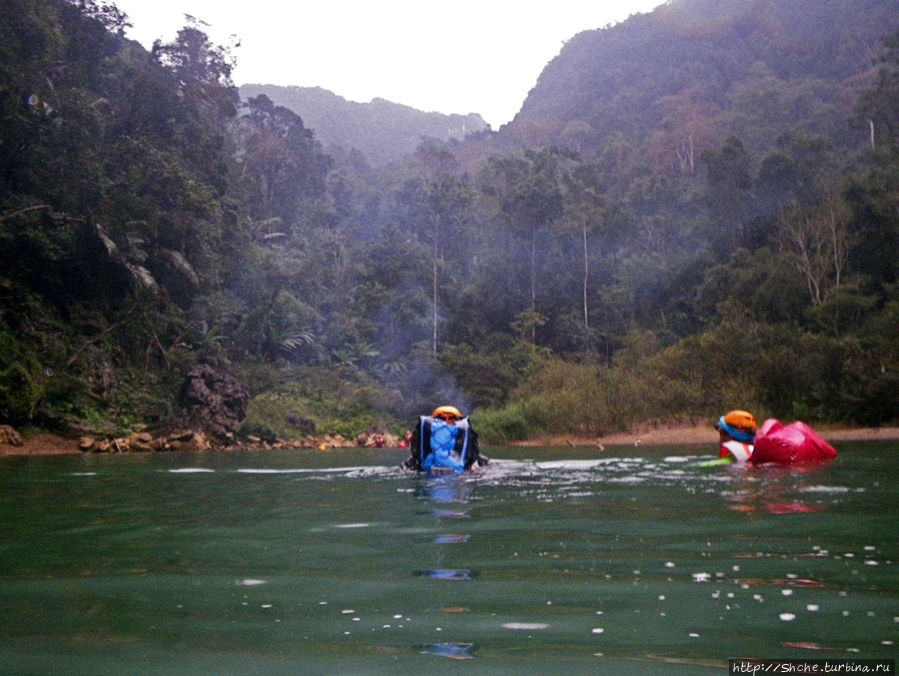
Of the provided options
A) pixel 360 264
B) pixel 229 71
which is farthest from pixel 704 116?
pixel 229 71

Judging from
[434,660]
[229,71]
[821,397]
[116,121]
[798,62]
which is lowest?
[821,397]

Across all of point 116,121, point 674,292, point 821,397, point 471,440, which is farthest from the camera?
point 674,292

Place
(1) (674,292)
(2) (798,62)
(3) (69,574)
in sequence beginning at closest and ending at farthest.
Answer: (3) (69,574), (1) (674,292), (2) (798,62)

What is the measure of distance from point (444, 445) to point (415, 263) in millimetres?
36606

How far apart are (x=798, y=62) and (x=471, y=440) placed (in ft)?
259

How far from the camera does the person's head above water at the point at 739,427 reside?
11070 millimetres

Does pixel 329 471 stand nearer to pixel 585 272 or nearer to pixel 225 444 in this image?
pixel 225 444

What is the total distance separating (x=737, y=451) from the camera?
10609mm

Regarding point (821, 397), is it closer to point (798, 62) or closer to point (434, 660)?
point (434, 660)

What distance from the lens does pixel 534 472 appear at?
11.0 metres

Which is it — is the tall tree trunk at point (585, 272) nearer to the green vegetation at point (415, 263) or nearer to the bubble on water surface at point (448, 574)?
the green vegetation at point (415, 263)

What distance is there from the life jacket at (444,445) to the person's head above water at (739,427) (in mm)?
3223

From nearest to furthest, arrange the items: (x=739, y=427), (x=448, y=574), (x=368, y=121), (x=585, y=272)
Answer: (x=448, y=574)
(x=739, y=427)
(x=585, y=272)
(x=368, y=121)

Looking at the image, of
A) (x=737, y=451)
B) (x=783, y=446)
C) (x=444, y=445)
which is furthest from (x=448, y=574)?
(x=737, y=451)
